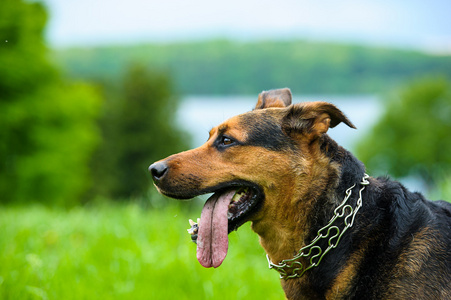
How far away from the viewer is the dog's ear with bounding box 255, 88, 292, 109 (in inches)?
172

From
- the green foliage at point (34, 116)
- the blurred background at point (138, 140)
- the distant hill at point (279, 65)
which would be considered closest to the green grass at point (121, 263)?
the blurred background at point (138, 140)

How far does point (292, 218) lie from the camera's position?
355 centimetres

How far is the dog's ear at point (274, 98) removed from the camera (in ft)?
14.3

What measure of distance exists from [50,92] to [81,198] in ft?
39.6

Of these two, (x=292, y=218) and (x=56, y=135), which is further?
(x=56, y=135)

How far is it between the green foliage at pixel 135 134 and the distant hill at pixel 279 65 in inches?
501

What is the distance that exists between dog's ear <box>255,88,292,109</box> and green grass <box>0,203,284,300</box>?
1281 millimetres

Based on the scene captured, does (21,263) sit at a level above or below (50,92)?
above

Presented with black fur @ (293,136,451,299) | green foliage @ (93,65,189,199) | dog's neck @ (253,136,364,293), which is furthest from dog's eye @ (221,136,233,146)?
green foliage @ (93,65,189,199)

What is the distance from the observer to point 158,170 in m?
3.50

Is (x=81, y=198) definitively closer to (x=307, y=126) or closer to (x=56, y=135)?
(x=56, y=135)

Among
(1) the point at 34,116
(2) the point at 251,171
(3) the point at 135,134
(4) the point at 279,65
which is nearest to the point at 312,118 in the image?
(2) the point at 251,171

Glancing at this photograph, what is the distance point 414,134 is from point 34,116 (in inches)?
1258

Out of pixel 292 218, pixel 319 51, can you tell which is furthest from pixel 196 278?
pixel 319 51
